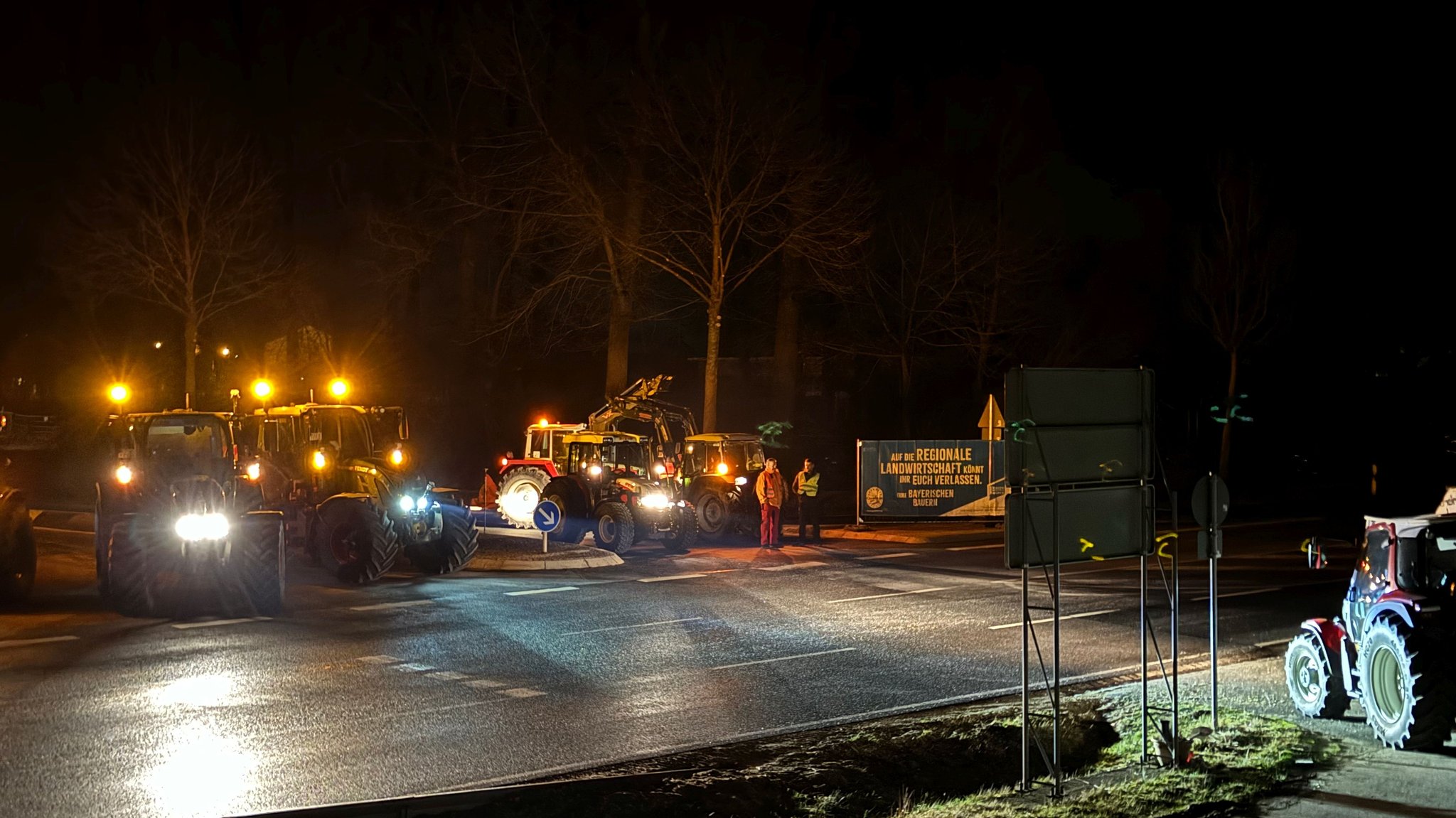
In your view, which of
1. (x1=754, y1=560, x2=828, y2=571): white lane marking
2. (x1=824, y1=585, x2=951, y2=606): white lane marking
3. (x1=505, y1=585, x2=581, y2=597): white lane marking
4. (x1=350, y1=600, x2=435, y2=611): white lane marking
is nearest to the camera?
(x1=350, y1=600, x2=435, y2=611): white lane marking

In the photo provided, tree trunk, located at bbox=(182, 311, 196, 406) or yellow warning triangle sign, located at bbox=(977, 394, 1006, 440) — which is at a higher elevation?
tree trunk, located at bbox=(182, 311, 196, 406)

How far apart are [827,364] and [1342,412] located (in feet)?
70.7

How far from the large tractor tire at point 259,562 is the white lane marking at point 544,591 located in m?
3.31

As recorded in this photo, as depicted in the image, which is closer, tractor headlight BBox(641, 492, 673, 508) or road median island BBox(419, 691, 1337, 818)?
road median island BBox(419, 691, 1337, 818)

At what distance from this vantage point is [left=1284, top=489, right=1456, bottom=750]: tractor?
884 centimetres

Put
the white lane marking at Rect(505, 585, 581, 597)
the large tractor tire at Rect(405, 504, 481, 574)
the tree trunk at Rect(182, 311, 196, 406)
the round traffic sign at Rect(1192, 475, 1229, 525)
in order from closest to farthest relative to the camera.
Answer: the round traffic sign at Rect(1192, 475, 1229, 525), the white lane marking at Rect(505, 585, 581, 597), the large tractor tire at Rect(405, 504, 481, 574), the tree trunk at Rect(182, 311, 196, 406)

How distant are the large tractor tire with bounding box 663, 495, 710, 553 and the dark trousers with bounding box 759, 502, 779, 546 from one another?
1.42 metres

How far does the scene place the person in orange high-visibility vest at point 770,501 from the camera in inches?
1005

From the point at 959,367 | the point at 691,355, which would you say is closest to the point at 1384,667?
the point at 959,367

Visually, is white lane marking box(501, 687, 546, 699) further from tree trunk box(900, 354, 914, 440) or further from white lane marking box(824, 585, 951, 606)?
tree trunk box(900, 354, 914, 440)

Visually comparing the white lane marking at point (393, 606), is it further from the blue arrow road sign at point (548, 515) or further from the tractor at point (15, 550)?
the blue arrow road sign at point (548, 515)

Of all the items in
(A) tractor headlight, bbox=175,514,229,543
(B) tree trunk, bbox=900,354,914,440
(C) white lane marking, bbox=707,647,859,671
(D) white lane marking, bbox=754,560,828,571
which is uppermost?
(B) tree trunk, bbox=900,354,914,440

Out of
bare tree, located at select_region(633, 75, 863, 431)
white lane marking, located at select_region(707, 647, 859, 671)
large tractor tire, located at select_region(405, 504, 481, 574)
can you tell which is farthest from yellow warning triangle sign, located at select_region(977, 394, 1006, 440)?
white lane marking, located at select_region(707, 647, 859, 671)

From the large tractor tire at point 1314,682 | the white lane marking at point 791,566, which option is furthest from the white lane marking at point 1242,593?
the large tractor tire at point 1314,682
